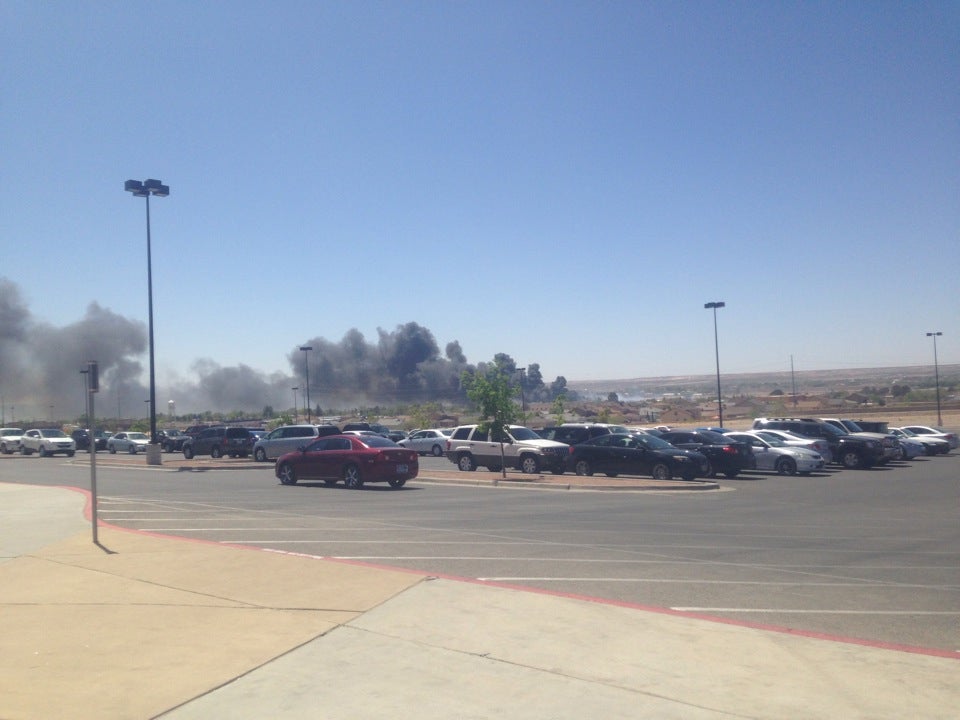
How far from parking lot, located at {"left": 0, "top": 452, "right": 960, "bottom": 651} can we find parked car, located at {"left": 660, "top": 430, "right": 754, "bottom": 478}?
240 centimetres

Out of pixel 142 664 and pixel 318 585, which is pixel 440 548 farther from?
pixel 142 664

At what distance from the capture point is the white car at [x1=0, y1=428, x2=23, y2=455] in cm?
5203

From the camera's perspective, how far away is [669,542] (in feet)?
43.2

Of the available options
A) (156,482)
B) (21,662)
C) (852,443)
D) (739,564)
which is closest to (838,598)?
(739,564)

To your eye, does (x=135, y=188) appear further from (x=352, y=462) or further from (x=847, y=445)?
(x=847, y=445)

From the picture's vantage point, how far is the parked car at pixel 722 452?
27688mm

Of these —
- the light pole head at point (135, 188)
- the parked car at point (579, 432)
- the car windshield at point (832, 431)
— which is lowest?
the car windshield at point (832, 431)

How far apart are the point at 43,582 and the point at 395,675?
5.51 meters

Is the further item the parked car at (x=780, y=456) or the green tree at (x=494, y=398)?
the parked car at (x=780, y=456)

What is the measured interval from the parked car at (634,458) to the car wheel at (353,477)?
7319mm

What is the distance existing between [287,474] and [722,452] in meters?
13.0

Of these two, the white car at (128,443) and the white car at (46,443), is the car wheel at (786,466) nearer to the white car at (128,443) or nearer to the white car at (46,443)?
the white car at (46,443)

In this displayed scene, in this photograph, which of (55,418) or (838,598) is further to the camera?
(55,418)

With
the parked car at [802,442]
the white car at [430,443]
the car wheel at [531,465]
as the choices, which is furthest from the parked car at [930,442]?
the white car at [430,443]
